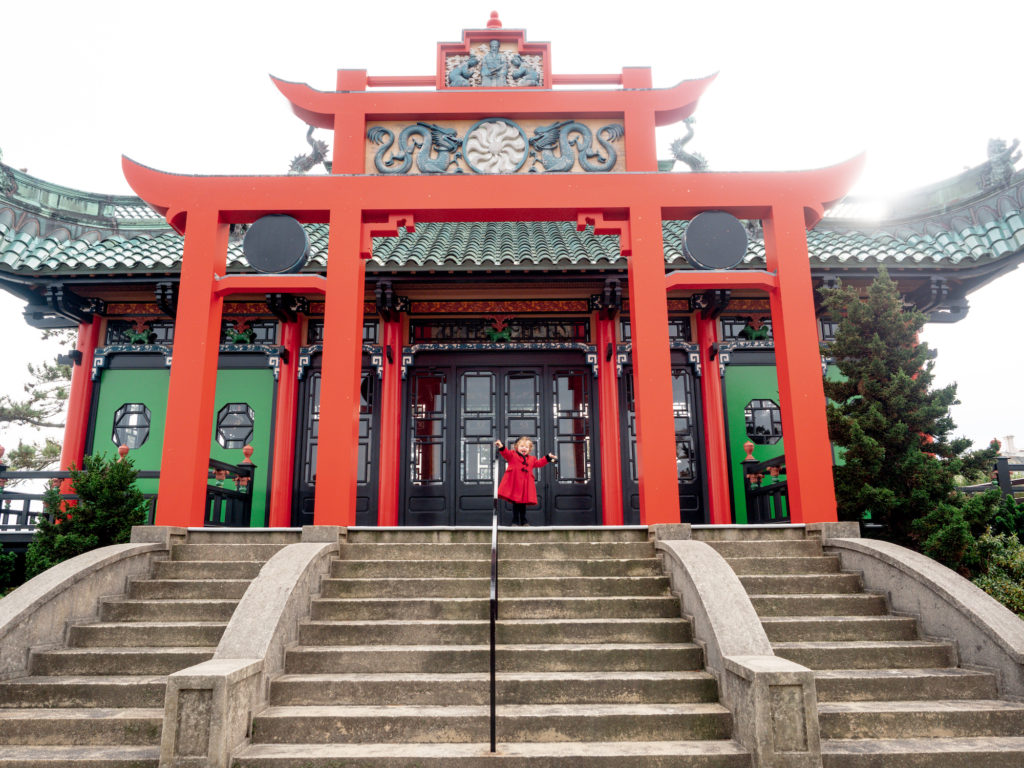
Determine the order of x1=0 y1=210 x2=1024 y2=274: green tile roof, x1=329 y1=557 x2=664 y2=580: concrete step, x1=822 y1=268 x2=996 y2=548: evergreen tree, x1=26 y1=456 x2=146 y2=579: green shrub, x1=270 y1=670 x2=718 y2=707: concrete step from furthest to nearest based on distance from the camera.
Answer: x1=0 y1=210 x2=1024 y2=274: green tile roof, x1=26 y1=456 x2=146 y2=579: green shrub, x1=822 y1=268 x2=996 y2=548: evergreen tree, x1=329 y1=557 x2=664 y2=580: concrete step, x1=270 y1=670 x2=718 y2=707: concrete step

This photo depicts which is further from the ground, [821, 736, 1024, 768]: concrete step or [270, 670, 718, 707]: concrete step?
[270, 670, 718, 707]: concrete step

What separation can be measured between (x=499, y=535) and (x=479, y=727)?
86.9 inches

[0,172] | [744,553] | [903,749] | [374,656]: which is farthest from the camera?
[0,172]

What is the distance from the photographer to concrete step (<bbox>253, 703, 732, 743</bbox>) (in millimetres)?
4078

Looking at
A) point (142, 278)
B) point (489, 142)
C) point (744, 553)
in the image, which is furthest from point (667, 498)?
point (142, 278)

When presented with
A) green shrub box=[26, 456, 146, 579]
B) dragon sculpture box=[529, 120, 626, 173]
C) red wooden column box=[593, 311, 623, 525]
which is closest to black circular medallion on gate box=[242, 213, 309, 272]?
dragon sculpture box=[529, 120, 626, 173]

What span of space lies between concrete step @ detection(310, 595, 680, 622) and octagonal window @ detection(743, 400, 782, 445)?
547 cm

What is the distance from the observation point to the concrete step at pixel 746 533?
249 inches

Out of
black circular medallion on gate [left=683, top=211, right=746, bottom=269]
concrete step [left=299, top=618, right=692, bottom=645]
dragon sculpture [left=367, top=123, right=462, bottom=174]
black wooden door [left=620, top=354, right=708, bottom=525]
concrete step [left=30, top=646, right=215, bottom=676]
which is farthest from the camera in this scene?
black wooden door [left=620, top=354, right=708, bottom=525]

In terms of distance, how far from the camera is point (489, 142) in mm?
7445

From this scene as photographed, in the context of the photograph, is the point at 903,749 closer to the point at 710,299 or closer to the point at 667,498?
the point at 667,498

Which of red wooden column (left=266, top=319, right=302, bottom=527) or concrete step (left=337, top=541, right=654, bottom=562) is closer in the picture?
concrete step (left=337, top=541, right=654, bottom=562)

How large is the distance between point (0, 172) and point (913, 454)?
41.7ft

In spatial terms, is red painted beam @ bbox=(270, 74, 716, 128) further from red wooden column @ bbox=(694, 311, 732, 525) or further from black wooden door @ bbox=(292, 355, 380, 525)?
black wooden door @ bbox=(292, 355, 380, 525)
